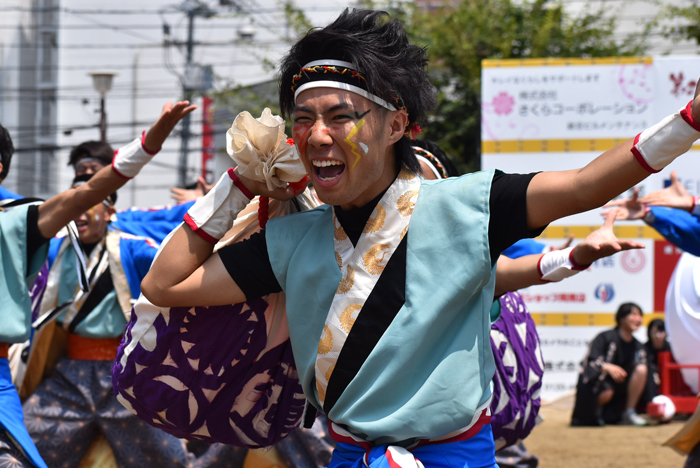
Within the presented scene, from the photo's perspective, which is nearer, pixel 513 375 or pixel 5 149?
pixel 5 149

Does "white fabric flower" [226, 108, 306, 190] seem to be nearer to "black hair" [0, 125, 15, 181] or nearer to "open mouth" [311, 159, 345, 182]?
"open mouth" [311, 159, 345, 182]

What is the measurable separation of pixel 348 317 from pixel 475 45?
28.7 feet

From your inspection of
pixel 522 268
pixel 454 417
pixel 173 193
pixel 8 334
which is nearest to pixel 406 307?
pixel 454 417

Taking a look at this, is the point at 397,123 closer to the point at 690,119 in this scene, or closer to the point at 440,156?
the point at 690,119

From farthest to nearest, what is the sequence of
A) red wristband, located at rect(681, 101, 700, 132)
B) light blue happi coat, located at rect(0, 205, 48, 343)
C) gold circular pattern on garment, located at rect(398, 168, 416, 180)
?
light blue happi coat, located at rect(0, 205, 48, 343) → gold circular pattern on garment, located at rect(398, 168, 416, 180) → red wristband, located at rect(681, 101, 700, 132)

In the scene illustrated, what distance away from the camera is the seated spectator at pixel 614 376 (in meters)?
6.84

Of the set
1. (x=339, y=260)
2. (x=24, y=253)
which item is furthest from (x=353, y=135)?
(x=24, y=253)

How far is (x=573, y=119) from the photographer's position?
280 inches

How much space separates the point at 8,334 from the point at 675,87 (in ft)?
19.5

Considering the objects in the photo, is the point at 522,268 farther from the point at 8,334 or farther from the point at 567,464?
the point at 567,464

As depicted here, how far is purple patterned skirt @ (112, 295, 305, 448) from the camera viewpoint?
7.44ft

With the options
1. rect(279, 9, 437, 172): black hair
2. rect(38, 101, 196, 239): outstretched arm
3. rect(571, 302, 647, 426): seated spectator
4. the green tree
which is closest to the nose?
rect(279, 9, 437, 172): black hair

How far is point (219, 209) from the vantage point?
212 centimetres

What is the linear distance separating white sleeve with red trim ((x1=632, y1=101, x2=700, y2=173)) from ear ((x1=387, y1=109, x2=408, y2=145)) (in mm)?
594
